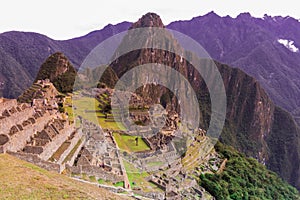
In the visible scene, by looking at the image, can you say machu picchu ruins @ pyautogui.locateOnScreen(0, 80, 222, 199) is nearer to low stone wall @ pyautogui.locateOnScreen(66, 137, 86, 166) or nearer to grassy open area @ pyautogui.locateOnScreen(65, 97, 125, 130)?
low stone wall @ pyautogui.locateOnScreen(66, 137, 86, 166)

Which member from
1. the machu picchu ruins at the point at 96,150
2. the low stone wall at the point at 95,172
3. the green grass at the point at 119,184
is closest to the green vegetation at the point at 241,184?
the machu picchu ruins at the point at 96,150

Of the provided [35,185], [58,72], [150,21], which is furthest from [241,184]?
[150,21]

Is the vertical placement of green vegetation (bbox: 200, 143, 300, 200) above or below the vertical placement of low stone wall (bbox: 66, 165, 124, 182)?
below

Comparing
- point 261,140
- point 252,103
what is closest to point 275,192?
point 261,140

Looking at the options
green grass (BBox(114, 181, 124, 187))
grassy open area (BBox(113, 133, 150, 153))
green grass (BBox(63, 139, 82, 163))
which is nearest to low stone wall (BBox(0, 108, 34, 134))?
green grass (BBox(63, 139, 82, 163))

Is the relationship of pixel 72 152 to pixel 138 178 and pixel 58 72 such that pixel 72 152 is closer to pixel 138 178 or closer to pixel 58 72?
pixel 138 178

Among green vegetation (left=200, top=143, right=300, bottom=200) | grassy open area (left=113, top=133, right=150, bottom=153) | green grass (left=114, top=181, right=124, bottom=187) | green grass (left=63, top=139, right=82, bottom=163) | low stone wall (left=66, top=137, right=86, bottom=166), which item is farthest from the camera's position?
green vegetation (left=200, top=143, right=300, bottom=200)

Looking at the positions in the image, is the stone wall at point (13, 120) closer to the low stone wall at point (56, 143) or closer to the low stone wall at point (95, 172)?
the low stone wall at point (56, 143)
